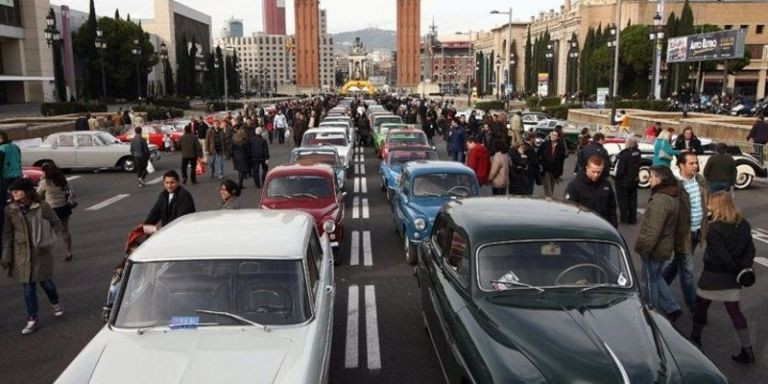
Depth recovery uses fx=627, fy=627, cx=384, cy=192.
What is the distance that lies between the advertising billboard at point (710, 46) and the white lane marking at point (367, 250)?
42.8 m

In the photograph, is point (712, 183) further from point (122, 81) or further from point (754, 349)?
point (122, 81)

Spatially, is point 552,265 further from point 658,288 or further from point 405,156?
point 405,156

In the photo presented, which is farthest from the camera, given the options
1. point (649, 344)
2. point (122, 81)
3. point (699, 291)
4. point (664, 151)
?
point (122, 81)

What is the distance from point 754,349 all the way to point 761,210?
371 inches

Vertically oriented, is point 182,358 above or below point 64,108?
below

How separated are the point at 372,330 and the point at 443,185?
4.10m

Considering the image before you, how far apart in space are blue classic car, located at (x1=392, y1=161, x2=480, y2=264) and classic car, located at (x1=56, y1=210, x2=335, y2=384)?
4.68m

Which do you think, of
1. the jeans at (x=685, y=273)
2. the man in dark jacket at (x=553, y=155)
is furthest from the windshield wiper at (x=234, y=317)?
the man in dark jacket at (x=553, y=155)

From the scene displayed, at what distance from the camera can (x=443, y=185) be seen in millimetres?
10859

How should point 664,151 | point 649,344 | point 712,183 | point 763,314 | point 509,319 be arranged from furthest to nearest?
point 664,151, point 712,183, point 763,314, point 509,319, point 649,344

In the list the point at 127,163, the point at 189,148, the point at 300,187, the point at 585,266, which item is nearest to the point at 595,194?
the point at 585,266

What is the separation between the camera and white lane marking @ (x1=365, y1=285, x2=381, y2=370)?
21.3ft

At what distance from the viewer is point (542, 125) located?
30094mm

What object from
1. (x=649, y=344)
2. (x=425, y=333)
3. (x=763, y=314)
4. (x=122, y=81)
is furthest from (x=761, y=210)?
(x=122, y=81)
